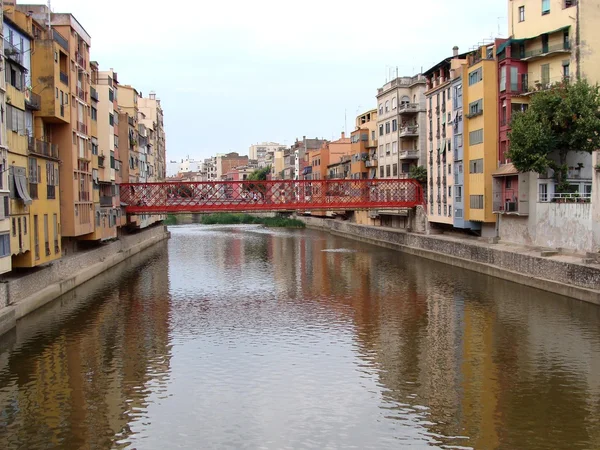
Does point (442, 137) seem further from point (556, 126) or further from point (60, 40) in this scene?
point (60, 40)

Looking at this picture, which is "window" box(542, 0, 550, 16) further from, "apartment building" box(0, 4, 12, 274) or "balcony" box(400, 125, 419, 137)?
"apartment building" box(0, 4, 12, 274)

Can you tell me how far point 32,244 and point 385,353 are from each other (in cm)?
1701

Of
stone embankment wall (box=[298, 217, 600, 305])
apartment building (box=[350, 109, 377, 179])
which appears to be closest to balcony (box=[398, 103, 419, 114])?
apartment building (box=[350, 109, 377, 179])

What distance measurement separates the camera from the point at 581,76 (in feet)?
119

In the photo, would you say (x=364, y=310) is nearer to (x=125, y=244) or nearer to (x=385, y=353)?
(x=385, y=353)

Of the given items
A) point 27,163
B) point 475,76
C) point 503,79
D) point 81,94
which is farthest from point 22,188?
point 475,76

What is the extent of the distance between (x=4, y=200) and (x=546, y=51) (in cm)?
3122

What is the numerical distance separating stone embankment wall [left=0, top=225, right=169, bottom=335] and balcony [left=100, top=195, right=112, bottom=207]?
9.79 ft

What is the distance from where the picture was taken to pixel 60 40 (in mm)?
35594

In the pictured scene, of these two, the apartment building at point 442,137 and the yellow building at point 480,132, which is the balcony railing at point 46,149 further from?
the apartment building at point 442,137

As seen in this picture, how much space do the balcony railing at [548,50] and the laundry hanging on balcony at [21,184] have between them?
1173 inches

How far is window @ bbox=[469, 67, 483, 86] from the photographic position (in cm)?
4318

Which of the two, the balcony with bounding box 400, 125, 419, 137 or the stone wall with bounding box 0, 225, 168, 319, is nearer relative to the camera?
the stone wall with bounding box 0, 225, 168, 319

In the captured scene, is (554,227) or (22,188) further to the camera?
(554,227)
